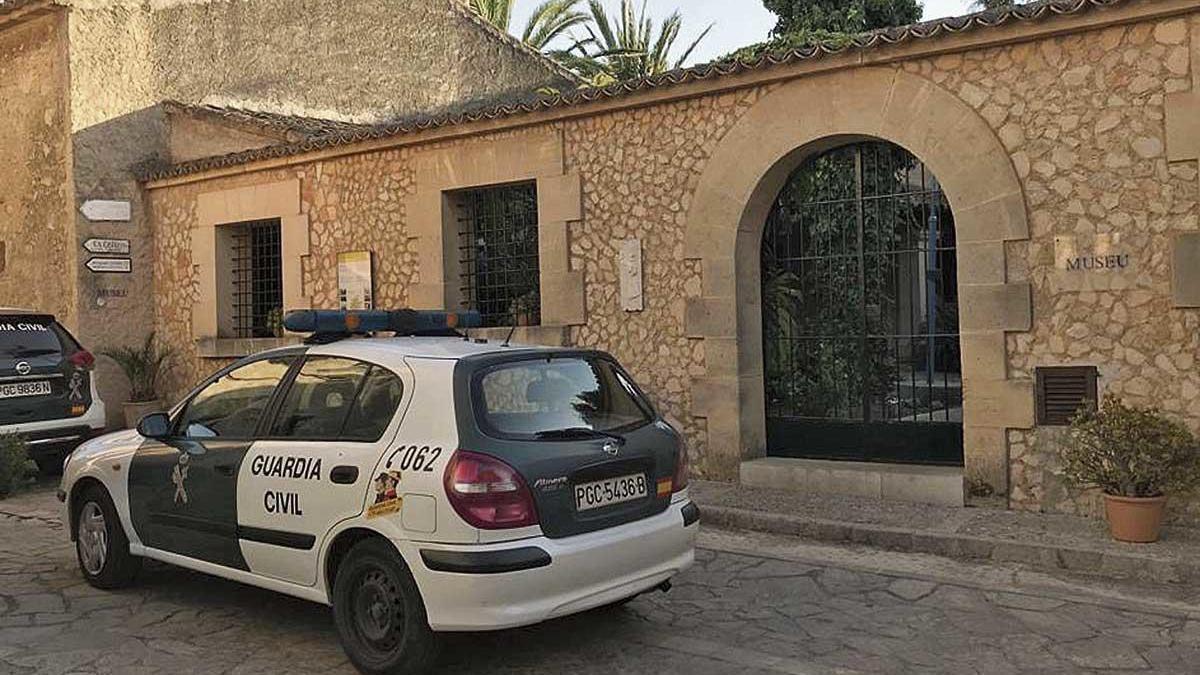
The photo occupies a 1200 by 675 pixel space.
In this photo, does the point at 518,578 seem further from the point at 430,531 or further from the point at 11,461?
the point at 11,461

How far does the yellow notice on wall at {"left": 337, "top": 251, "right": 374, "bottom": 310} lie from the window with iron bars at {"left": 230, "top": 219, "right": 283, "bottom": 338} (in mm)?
A: 1727

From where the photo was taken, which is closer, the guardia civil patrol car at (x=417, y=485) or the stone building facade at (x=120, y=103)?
the guardia civil patrol car at (x=417, y=485)

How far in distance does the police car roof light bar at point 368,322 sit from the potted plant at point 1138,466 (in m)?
3.94

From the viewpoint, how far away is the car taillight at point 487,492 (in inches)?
153

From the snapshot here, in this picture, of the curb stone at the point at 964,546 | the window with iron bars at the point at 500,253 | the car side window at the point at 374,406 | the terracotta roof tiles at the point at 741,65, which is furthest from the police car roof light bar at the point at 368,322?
the window with iron bars at the point at 500,253

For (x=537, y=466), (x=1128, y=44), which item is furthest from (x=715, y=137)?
(x=537, y=466)

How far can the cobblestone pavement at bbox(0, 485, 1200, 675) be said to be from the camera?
4.32m

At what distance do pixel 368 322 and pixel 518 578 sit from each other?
1.98m

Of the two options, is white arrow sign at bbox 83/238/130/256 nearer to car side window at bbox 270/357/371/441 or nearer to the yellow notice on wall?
the yellow notice on wall

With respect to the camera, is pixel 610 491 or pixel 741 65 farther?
pixel 741 65

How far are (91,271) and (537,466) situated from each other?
10.1 meters

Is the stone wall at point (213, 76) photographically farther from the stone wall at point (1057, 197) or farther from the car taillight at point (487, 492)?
the car taillight at point (487, 492)

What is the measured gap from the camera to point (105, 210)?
481 inches

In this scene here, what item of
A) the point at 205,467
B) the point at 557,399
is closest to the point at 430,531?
the point at 557,399
